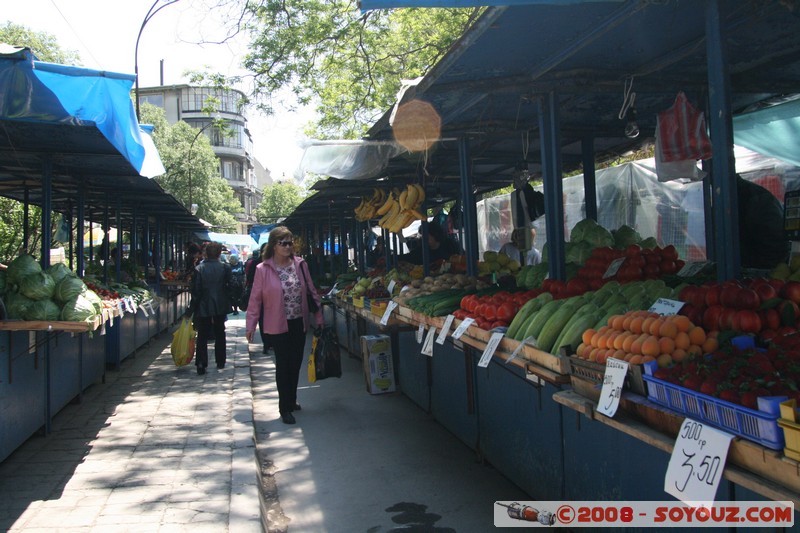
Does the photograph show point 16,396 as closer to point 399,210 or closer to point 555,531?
point 555,531

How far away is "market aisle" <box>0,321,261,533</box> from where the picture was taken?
4215 mm

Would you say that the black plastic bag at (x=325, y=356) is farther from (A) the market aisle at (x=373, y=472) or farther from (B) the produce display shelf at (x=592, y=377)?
(B) the produce display shelf at (x=592, y=377)

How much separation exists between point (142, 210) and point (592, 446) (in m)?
13.1

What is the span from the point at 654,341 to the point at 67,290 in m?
5.34

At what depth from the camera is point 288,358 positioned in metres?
7.07

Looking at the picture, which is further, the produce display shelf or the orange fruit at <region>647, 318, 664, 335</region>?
the orange fruit at <region>647, 318, 664, 335</region>

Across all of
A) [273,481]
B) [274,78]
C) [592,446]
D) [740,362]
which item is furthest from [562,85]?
[274,78]

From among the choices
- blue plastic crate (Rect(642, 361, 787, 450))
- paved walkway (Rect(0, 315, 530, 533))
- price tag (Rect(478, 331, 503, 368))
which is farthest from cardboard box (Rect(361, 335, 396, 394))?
blue plastic crate (Rect(642, 361, 787, 450))

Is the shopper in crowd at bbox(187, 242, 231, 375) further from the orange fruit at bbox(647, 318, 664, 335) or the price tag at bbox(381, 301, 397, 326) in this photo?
the orange fruit at bbox(647, 318, 664, 335)

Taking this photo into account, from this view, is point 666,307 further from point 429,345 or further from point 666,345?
point 429,345

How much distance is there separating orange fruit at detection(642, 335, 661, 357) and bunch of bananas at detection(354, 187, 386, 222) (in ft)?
25.0

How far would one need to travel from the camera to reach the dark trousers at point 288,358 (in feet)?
23.1

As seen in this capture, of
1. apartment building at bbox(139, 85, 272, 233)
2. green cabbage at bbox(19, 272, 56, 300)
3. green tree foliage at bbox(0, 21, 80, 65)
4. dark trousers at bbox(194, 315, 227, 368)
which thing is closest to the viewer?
green cabbage at bbox(19, 272, 56, 300)

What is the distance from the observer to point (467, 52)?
411cm
